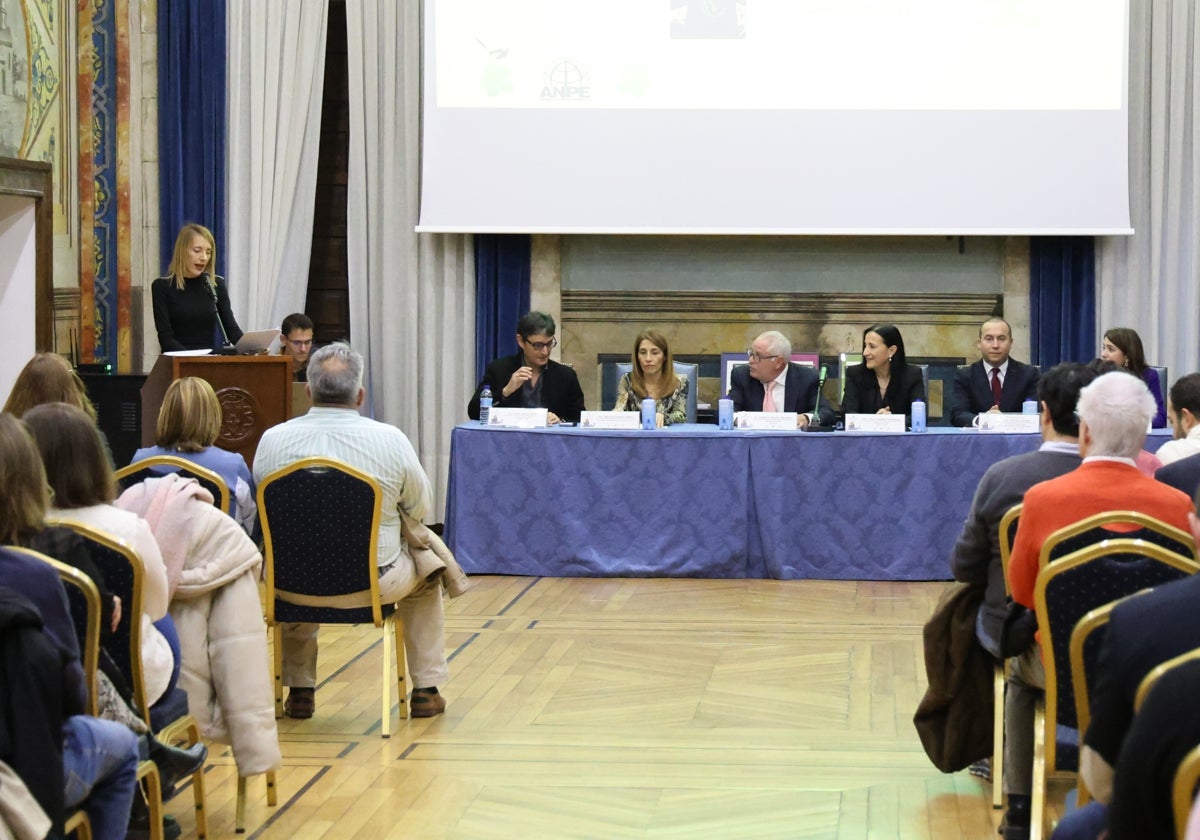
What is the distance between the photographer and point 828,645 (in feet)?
17.9

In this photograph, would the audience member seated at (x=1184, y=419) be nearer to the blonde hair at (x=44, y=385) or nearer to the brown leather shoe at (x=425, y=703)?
the brown leather shoe at (x=425, y=703)

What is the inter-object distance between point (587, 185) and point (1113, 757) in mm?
6670

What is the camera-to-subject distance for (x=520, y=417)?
22.2 feet

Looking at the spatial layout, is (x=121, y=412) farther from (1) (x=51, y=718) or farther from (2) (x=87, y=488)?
(1) (x=51, y=718)

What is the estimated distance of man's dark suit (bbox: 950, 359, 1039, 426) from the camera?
Answer: 7.10 metres

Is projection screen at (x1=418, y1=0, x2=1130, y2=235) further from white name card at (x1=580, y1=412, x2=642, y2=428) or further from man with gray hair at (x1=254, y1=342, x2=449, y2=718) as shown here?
man with gray hair at (x1=254, y1=342, x2=449, y2=718)

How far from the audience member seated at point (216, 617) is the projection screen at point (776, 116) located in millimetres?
5147

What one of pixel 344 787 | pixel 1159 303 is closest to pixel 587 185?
pixel 1159 303

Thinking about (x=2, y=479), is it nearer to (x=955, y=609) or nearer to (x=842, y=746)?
(x=955, y=609)

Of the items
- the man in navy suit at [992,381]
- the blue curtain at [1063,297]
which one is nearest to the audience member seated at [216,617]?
the man in navy suit at [992,381]

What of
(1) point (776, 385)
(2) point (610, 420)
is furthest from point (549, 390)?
(1) point (776, 385)

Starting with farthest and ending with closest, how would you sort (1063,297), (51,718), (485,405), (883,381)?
1. (1063,297)
2. (883,381)
3. (485,405)
4. (51,718)

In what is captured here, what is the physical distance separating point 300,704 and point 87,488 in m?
1.78

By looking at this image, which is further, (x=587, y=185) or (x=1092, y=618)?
(x=587, y=185)
